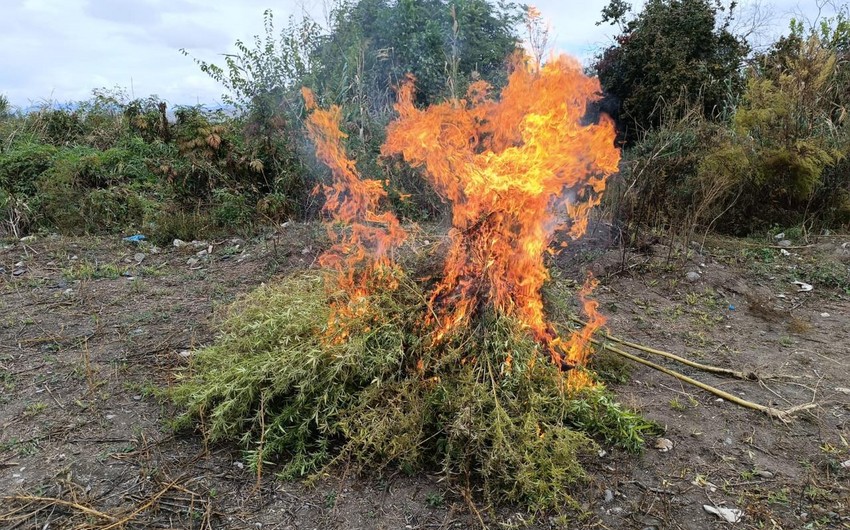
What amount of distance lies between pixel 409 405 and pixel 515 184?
4.21ft

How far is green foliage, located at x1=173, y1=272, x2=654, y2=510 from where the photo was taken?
2410 mm

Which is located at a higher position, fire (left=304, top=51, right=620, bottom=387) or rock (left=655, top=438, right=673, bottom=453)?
fire (left=304, top=51, right=620, bottom=387)

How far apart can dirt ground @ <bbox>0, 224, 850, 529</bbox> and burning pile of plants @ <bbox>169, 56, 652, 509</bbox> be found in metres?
0.15

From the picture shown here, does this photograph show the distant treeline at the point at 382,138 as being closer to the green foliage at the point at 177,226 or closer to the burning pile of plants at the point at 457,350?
the green foliage at the point at 177,226

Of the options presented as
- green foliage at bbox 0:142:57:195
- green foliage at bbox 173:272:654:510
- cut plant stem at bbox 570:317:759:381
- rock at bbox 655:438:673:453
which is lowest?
rock at bbox 655:438:673:453

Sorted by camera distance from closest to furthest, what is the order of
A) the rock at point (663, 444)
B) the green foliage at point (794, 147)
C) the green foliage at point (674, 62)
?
the rock at point (663, 444) < the green foliage at point (794, 147) < the green foliage at point (674, 62)

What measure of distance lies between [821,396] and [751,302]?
168 cm

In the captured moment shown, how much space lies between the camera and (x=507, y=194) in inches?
116

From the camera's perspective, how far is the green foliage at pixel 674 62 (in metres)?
8.80

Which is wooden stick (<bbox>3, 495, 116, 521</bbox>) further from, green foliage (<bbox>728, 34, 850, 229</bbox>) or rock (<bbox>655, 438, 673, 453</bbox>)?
green foliage (<bbox>728, 34, 850, 229</bbox>)

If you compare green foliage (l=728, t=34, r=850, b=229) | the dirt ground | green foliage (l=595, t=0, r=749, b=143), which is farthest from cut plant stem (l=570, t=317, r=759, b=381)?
green foliage (l=595, t=0, r=749, b=143)

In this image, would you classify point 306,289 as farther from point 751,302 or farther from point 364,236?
point 751,302

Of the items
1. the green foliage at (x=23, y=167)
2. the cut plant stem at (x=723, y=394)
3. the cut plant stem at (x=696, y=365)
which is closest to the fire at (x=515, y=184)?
the cut plant stem at (x=723, y=394)

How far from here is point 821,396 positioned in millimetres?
3258
